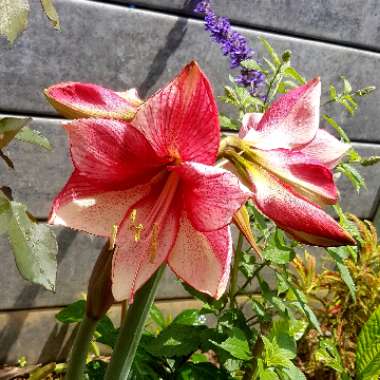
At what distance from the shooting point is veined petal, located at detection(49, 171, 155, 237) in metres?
0.44

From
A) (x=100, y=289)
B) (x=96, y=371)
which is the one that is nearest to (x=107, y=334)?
(x=96, y=371)

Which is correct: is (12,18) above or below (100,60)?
above

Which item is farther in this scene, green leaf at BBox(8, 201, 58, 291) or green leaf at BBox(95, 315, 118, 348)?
green leaf at BBox(95, 315, 118, 348)

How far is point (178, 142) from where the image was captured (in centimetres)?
42

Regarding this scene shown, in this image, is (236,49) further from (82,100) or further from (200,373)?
(82,100)

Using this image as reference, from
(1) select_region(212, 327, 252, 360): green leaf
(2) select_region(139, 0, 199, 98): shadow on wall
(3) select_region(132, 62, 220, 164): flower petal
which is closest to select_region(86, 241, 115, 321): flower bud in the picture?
(3) select_region(132, 62, 220, 164): flower petal

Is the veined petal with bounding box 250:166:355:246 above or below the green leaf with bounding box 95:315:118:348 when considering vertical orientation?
above

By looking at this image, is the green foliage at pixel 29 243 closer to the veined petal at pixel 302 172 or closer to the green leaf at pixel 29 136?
the green leaf at pixel 29 136

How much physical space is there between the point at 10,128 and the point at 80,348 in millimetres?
207

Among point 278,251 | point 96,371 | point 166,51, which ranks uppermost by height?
point 166,51

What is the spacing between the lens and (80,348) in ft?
1.71

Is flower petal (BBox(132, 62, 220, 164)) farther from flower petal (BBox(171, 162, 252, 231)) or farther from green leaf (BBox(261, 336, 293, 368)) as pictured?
green leaf (BBox(261, 336, 293, 368))

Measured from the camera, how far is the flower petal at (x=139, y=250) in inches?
17.5

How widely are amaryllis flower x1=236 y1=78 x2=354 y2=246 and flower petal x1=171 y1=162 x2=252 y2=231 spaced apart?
0.02 metres
